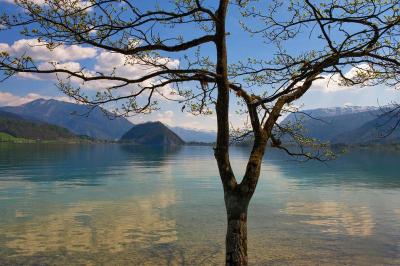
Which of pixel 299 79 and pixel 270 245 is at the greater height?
pixel 299 79

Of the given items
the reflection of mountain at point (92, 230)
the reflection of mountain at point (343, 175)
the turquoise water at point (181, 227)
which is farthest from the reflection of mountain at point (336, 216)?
the reflection of mountain at point (92, 230)

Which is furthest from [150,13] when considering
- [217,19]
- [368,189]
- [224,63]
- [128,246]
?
[368,189]

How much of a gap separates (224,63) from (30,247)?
17689 millimetres

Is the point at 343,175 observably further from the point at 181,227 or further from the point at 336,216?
the point at 181,227

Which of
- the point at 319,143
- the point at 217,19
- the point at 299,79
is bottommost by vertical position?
the point at 319,143

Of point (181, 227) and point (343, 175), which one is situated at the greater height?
point (181, 227)

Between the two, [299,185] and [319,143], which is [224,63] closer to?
[319,143]

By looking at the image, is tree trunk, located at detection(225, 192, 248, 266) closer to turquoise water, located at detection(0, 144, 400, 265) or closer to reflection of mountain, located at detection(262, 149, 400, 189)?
turquoise water, located at detection(0, 144, 400, 265)

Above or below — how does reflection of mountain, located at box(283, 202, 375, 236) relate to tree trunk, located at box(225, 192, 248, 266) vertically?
below

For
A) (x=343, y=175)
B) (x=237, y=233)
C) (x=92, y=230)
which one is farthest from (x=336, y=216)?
(x=343, y=175)

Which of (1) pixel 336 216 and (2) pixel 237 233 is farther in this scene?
(1) pixel 336 216

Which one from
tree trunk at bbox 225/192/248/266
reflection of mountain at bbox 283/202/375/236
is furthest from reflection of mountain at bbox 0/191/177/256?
tree trunk at bbox 225/192/248/266

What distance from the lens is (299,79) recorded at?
12797mm

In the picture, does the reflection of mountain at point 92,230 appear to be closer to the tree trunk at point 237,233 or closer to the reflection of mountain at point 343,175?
the tree trunk at point 237,233
